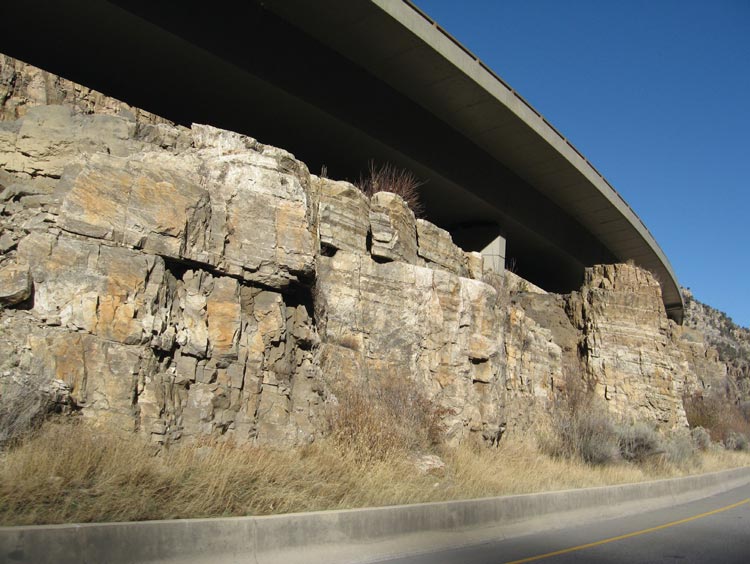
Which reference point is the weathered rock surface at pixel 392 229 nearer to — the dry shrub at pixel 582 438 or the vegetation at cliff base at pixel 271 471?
the vegetation at cliff base at pixel 271 471

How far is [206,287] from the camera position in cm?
935

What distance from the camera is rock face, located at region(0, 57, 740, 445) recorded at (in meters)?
7.87

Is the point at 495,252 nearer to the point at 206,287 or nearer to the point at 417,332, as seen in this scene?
the point at 417,332

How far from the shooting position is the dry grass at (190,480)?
579 centimetres

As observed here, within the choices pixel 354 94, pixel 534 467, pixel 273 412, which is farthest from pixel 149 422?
pixel 354 94

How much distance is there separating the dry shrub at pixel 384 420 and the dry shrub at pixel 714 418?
2328cm

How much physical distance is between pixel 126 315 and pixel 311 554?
11.9 ft

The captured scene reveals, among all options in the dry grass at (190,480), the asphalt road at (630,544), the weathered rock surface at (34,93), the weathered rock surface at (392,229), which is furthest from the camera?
the weathered rock surface at (392,229)

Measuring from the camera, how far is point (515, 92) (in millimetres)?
22438

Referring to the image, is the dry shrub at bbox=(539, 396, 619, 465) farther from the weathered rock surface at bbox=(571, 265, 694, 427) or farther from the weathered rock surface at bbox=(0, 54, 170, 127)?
the weathered rock surface at bbox=(0, 54, 170, 127)

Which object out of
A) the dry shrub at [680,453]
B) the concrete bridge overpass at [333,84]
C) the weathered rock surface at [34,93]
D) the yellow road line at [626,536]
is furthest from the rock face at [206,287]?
the dry shrub at [680,453]

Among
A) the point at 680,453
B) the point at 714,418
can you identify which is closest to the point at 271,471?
the point at 680,453

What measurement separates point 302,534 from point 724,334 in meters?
98.9

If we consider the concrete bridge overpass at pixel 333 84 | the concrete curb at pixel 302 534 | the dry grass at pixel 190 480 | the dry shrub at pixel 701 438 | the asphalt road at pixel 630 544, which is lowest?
the asphalt road at pixel 630 544
